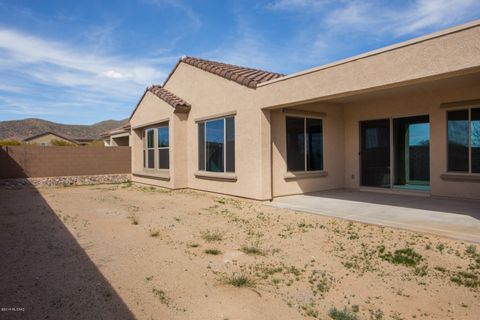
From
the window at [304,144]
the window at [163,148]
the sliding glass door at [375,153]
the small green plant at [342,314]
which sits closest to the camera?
the small green plant at [342,314]

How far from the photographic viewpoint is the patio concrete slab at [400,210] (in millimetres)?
6154

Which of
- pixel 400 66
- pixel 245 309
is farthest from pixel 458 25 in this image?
pixel 245 309

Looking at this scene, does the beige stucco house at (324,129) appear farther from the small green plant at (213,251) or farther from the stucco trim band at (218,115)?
the small green plant at (213,251)

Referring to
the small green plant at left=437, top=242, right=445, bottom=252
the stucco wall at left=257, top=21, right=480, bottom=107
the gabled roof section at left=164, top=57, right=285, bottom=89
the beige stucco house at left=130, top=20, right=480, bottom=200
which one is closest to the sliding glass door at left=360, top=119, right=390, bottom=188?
the beige stucco house at left=130, top=20, right=480, bottom=200

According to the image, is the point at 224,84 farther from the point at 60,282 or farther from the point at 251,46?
the point at 60,282

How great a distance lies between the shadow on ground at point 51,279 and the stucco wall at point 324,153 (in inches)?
244

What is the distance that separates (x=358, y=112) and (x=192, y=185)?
7134mm

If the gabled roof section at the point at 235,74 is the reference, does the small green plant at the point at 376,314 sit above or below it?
below

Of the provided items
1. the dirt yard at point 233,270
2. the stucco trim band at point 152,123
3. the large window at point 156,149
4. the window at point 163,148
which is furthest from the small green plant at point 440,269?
the window at point 163,148

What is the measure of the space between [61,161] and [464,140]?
18.7m

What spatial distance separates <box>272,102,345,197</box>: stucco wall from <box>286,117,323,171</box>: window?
221 millimetres

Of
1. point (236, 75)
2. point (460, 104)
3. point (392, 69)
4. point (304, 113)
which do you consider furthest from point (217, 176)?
point (460, 104)

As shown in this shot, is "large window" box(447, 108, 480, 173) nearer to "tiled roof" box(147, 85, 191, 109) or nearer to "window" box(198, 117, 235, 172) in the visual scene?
"window" box(198, 117, 235, 172)

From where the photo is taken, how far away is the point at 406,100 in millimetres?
10328
